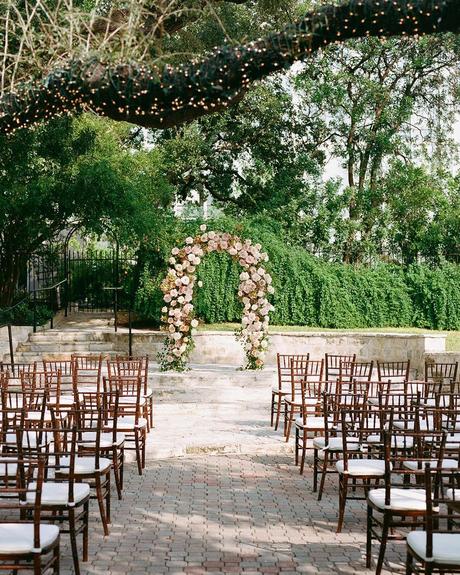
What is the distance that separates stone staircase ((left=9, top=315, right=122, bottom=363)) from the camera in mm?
17594

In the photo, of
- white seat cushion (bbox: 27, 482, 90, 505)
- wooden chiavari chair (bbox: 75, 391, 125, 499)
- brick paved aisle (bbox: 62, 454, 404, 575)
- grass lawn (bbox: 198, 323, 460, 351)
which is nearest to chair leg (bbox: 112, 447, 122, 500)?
wooden chiavari chair (bbox: 75, 391, 125, 499)

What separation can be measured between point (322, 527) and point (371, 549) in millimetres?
868

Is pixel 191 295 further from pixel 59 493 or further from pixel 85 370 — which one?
pixel 59 493

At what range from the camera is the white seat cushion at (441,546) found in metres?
4.75

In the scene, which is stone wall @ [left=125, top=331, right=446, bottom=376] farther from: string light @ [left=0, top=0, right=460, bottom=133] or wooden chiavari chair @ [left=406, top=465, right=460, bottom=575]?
wooden chiavari chair @ [left=406, top=465, right=460, bottom=575]

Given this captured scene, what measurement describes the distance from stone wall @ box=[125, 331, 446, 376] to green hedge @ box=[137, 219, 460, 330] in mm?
1444

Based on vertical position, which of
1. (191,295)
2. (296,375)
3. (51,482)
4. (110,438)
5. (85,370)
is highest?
(191,295)

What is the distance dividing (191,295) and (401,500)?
31.9 ft

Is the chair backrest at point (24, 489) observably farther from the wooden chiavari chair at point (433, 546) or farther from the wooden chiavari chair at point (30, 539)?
the wooden chiavari chair at point (433, 546)

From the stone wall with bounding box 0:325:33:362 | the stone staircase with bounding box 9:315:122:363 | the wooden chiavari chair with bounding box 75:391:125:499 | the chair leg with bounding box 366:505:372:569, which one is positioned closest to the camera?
the chair leg with bounding box 366:505:372:569

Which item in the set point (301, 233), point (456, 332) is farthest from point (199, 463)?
point (301, 233)

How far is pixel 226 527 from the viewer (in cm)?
727

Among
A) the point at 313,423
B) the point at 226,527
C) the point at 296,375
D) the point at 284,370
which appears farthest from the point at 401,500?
the point at 284,370

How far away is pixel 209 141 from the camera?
85.4 ft
